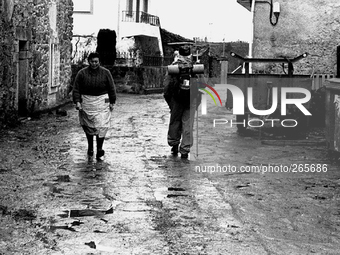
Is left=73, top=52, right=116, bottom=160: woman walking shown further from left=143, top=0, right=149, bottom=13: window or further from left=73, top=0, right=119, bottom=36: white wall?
left=143, top=0, right=149, bottom=13: window

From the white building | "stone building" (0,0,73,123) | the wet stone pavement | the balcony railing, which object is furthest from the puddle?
the balcony railing

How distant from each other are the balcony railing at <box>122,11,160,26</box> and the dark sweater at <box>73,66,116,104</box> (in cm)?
2396

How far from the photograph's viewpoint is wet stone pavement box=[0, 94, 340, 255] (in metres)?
5.46

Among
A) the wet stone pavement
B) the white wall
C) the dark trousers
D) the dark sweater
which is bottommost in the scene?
the wet stone pavement

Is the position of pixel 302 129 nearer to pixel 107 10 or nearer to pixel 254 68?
pixel 254 68

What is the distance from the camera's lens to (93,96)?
1005 cm

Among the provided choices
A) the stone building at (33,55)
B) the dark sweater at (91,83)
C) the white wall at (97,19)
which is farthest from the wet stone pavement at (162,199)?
the white wall at (97,19)

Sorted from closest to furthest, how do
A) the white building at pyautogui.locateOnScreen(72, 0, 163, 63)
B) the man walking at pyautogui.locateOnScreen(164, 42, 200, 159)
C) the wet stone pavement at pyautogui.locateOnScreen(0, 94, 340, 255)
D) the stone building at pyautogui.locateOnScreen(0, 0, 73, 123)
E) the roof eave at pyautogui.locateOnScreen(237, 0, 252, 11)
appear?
the wet stone pavement at pyautogui.locateOnScreen(0, 94, 340, 255), the man walking at pyautogui.locateOnScreen(164, 42, 200, 159), the stone building at pyautogui.locateOnScreen(0, 0, 73, 123), the roof eave at pyautogui.locateOnScreen(237, 0, 252, 11), the white building at pyautogui.locateOnScreen(72, 0, 163, 63)

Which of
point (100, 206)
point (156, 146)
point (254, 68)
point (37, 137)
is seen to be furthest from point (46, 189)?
point (254, 68)

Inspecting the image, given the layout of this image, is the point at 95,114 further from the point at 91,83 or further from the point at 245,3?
the point at 245,3

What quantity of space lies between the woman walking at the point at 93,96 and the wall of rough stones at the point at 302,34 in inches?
302

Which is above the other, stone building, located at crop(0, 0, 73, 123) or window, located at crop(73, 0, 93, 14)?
window, located at crop(73, 0, 93, 14)

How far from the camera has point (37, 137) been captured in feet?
41.4

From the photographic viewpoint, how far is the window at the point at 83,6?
32812 mm
